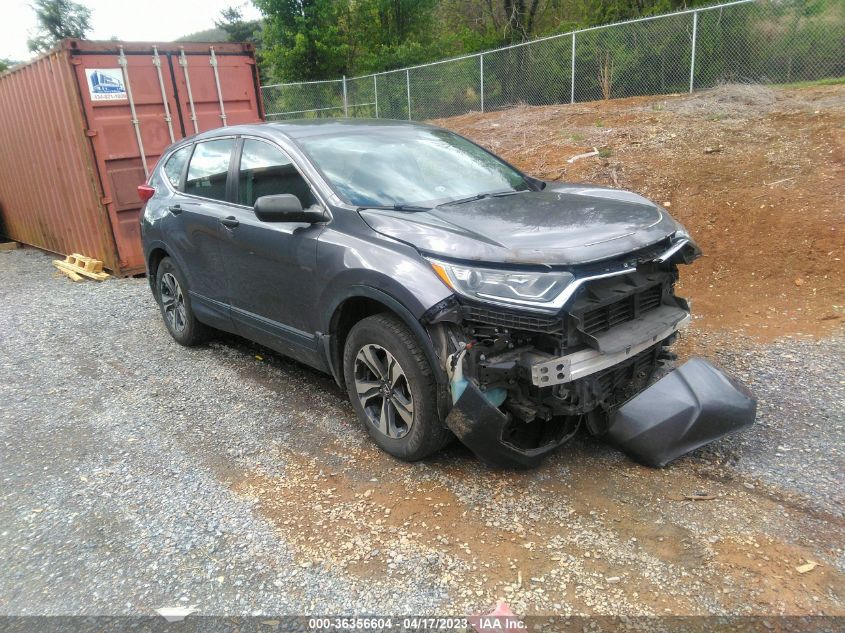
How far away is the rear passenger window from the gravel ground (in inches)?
60.7

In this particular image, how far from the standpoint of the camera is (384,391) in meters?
3.46

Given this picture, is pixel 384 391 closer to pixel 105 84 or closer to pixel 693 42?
pixel 105 84

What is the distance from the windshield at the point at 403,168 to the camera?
149 inches

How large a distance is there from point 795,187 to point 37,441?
7464mm

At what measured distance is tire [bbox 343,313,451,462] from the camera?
3.19m

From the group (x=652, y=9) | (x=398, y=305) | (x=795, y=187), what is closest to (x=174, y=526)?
(x=398, y=305)

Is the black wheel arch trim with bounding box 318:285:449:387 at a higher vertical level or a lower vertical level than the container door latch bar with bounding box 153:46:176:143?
lower

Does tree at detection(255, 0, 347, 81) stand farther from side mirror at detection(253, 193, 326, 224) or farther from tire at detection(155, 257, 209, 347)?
side mirror at detection(253, 193, 326, 224)

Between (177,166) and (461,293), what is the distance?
138 inches

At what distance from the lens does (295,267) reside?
3863mm

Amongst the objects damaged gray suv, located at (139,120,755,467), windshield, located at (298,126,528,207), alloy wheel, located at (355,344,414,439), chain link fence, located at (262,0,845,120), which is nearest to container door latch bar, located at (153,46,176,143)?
damaged gray suv, located at (139,120,755,467)

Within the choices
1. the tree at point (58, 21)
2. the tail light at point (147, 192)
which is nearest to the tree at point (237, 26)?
the tree at point (58, 21)

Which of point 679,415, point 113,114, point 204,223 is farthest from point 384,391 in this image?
point 113,114

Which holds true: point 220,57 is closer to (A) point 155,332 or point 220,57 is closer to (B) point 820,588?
(A) point 155,332
